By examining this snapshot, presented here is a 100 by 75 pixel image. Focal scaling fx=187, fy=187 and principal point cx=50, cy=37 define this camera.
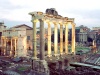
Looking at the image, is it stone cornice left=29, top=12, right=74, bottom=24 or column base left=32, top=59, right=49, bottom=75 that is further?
stone cornice left=29, top=12, right=74, bottom=24

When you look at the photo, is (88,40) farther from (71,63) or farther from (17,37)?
(71,63)

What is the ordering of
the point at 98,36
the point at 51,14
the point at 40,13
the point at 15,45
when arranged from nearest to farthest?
the point at 40,13 < the point at 51,14 < the point at 15,45 < the point at 98,36

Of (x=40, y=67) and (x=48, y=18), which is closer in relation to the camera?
(x=40, y=67)

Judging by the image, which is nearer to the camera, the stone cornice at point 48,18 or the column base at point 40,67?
the column base at point 40,67

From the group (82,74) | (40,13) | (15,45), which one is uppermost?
(40,13)

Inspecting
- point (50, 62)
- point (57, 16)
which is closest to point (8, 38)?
point (57, 16)

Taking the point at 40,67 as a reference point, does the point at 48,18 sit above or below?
above

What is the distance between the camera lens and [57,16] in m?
28.0

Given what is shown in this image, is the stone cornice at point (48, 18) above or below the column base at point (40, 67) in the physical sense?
above

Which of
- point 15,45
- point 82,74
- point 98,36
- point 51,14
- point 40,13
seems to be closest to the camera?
point 82,74

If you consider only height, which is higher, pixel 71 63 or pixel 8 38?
pixel 8 38

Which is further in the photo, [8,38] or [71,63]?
[8,38]

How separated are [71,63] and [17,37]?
2179 cm

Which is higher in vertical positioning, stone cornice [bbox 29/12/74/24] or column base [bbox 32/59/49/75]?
stone cornice [bbox 29/12/74/24]
